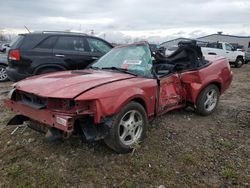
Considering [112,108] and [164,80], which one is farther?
[164,80]

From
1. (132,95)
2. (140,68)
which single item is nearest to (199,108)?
(140,68)

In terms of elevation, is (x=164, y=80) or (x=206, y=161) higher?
(x=164, y=80)

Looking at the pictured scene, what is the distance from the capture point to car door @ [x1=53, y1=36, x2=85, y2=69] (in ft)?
25.8

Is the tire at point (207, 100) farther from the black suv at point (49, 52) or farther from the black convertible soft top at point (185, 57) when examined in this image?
the black suv at point (49, 52)

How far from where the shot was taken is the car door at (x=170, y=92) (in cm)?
493

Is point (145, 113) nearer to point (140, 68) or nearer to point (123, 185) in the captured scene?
point (140, 68)

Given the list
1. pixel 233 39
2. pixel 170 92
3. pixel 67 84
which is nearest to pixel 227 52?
pixel 170 92

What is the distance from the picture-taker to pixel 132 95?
13.4 feet

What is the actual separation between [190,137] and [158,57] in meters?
1.71

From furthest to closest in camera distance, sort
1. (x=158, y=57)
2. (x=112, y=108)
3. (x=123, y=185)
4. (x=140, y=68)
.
→ (x=158, y=57) → (x=140, y=68) → (x=112, y=108) → (x=123, y=185)

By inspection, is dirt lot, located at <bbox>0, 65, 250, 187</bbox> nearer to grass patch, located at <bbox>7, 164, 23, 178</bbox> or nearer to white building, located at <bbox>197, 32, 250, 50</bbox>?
grass patch, located at <bbox>7, 164, 23, 178</bbox>

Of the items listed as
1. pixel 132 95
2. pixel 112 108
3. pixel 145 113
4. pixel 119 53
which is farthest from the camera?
pixel 119 53

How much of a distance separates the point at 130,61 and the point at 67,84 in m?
1.46

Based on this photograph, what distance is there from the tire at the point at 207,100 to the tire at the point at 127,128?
1808 millimetres
